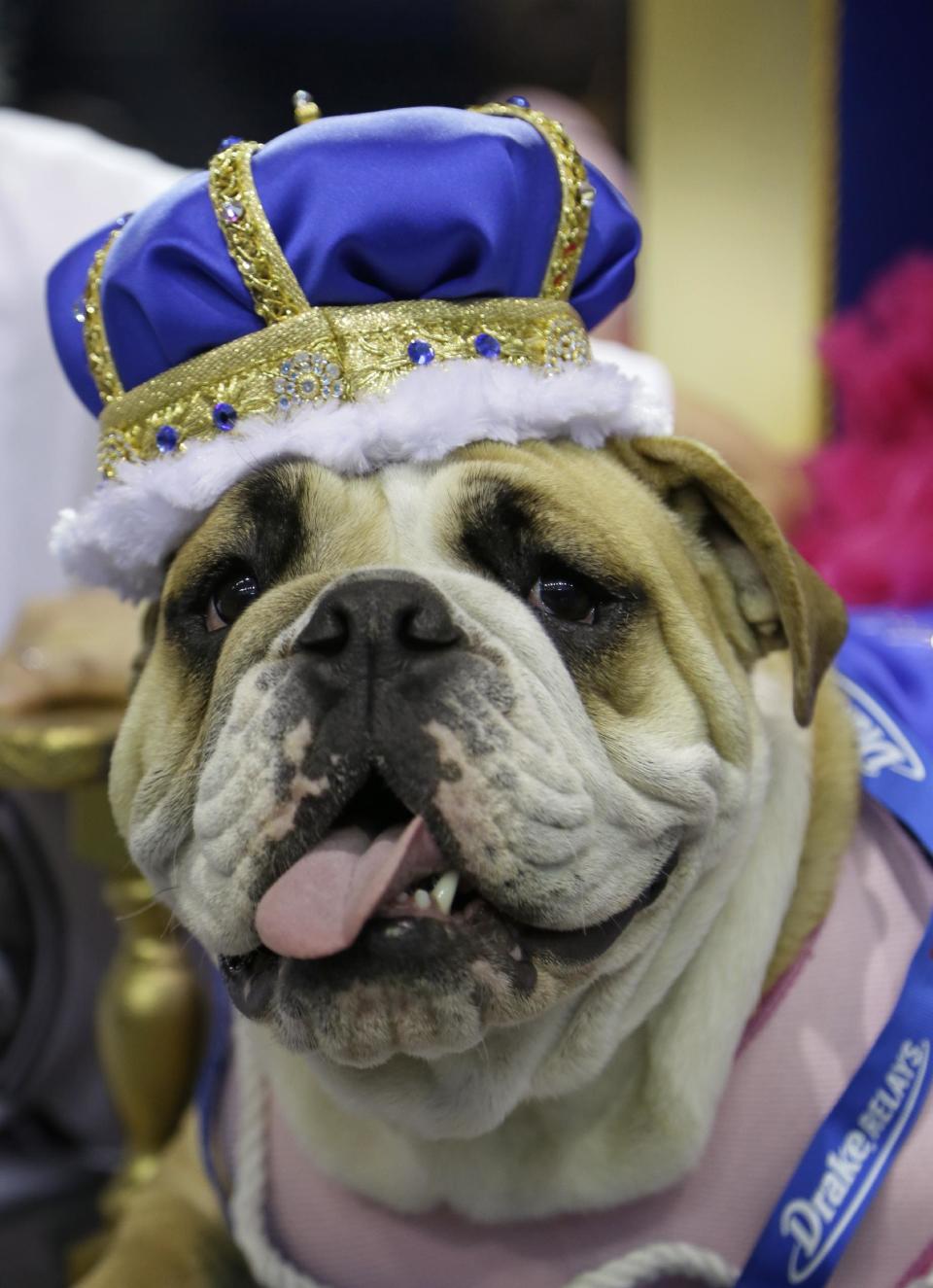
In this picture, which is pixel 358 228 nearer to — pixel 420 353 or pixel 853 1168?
pixel 420 353

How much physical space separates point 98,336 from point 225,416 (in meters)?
0.19

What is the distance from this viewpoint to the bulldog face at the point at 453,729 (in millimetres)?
975

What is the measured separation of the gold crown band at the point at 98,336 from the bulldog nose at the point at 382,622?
410 mm

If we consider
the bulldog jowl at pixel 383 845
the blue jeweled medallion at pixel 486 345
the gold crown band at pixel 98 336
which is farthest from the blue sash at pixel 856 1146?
the gold crown band at pixel 98 336

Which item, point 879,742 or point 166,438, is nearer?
point 166,438

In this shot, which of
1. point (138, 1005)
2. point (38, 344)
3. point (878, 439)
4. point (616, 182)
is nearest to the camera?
point (138, 1005)

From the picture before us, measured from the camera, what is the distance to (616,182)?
318 centimetres

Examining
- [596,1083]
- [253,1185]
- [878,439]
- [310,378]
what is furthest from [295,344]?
[878,439]

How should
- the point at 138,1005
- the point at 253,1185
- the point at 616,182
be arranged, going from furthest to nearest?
the point at 616,182 → the point at 138,1005 → the point at 253,1185

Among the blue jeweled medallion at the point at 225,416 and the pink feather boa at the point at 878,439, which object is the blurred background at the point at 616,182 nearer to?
the pink feather boa at the point at 878,439

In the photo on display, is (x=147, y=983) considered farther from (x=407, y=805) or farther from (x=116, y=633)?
(x=407, y=805)

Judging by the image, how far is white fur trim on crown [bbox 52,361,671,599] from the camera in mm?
1129

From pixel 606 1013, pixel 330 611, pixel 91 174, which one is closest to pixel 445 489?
pixel 330 611

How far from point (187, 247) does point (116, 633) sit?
726 mm
